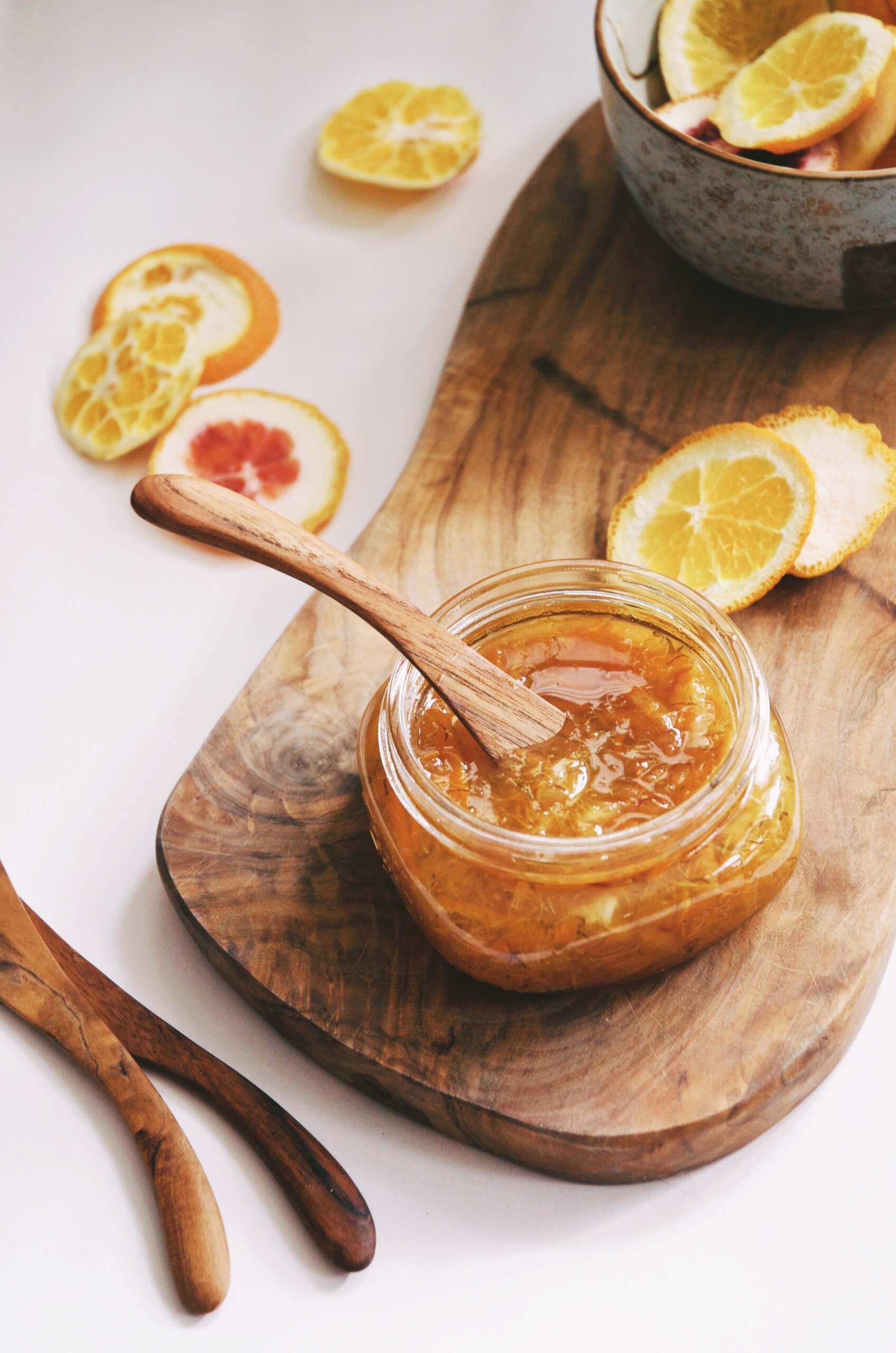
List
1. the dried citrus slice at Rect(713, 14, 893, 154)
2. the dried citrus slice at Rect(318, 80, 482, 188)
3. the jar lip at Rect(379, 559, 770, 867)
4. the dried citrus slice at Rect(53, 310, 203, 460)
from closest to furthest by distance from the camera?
the jar lip at Rect(379, 559, 770, 867) → the dried citrus slice at Rect(713, 14, 893, 154) → the dried citrus slice at Rect(53, 310, 203, 460) → the dried citrus slice at Rect(318, 80, 482, 188)

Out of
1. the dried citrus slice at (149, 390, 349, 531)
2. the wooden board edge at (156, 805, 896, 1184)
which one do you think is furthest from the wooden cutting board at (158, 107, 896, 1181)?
the dried citrus slice at (149, 390, 349, 531)

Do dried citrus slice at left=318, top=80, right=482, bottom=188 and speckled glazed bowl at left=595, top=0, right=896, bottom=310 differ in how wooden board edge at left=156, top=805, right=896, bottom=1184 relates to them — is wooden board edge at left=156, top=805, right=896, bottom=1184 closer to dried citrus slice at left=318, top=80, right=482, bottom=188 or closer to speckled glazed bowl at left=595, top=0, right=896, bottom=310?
speckled glazed bowl at left=595, top=0, right=896, bottom=310

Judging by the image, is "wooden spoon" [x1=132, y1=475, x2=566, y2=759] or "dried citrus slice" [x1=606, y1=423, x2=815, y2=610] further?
"dried citrus slice" [x1=606, y1=423, x2=815, y2=610]

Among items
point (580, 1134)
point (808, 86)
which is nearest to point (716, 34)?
point (808, 86)

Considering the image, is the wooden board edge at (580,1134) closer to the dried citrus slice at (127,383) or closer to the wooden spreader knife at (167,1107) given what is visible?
the wooden spreader knife at (167,1107)

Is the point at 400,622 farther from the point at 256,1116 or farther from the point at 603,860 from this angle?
the point at 256,1116

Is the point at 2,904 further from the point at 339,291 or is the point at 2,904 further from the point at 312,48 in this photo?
the point at 312,48

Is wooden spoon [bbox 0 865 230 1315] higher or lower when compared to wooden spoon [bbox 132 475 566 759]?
lower

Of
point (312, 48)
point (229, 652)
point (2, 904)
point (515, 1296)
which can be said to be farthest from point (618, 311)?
point (515, 1296)
